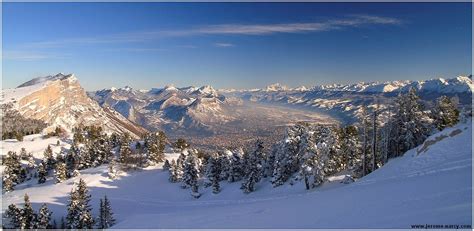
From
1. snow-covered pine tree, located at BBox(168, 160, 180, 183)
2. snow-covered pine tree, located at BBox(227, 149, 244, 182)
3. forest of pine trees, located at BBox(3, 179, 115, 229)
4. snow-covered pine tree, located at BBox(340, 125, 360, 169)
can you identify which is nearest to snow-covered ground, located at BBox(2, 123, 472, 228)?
snow-covered pine tree, located at BBox(340, 125, 360, 169)

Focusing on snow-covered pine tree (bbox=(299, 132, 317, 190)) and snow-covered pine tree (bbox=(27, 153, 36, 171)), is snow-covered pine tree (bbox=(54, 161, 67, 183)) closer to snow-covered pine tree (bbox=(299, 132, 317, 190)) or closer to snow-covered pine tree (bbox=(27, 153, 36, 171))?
snow-covered pine tree (bbox=(27, 153, 36, 171))

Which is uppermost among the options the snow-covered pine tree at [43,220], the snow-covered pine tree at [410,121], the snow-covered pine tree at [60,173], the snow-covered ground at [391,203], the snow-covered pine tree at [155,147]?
the snow-covered pine tree at [410,121]

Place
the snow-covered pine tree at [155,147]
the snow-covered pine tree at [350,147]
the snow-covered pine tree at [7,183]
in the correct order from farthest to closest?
1. the snow-covered pine tree at [155,147]
2. the snow-covered pine tree at [7,183]
3. the snow-covered pine tree at [350,147]

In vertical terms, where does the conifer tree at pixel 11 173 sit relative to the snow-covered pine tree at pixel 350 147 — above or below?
below

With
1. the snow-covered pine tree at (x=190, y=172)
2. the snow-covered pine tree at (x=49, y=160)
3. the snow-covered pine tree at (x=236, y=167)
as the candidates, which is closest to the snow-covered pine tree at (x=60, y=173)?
the snow-covered pine tree at (x=49, y=160)

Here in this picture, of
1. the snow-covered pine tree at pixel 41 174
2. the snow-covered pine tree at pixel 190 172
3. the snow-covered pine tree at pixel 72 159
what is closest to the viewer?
the snow-covered pine tree at pixel 190 172

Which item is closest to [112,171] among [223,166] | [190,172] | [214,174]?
[190,172]

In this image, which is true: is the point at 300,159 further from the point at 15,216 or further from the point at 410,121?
the point at 15,216

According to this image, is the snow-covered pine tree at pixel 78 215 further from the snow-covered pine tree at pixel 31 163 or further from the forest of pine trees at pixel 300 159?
the snow-covered pine tree at pixel 31 163

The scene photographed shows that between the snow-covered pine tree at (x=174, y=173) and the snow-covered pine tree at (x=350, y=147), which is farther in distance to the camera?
the snow-covered pine tree at (x=174, y=173)
